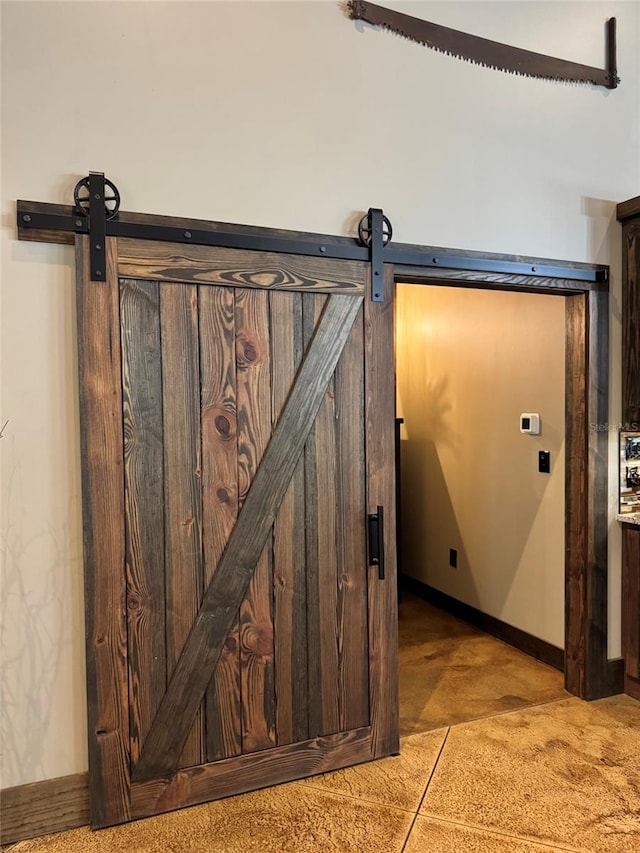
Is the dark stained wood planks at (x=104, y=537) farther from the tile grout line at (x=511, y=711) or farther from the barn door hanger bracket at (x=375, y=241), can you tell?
the tile grout line at (x=511, y=711)

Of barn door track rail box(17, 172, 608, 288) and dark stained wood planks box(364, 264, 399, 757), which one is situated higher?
barn door track rail box(17, 172, 608, 288)

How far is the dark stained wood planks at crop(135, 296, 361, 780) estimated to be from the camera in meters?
2.14

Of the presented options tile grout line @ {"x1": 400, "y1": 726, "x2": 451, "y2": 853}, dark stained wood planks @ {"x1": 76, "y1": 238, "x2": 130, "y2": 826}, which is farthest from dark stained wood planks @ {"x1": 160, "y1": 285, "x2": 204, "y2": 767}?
tile grout line @ {"x1": 400, "y1": 726, "x2": 451, "y2": 853}

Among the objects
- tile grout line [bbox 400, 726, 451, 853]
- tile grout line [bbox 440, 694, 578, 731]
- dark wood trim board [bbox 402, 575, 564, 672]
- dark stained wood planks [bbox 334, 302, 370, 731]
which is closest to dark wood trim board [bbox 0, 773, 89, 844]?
dark stained wood planks [bbox 334, 302, 370, 731]

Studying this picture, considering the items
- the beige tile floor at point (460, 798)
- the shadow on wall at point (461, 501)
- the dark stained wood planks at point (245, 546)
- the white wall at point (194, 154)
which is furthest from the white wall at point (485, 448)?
the dark stained wood planks at point (245, 546)

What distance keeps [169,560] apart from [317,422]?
739mm

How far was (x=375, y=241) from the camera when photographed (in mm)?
2361

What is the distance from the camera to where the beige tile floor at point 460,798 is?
1975mm

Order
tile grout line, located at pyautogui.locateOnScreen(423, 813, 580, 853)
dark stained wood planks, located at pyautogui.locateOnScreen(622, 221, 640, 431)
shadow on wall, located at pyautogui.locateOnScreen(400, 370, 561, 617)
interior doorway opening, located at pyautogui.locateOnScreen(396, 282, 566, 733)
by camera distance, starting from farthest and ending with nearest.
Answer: shadow on wall, located at pyautogui.locateOnScreen(400, 370, 561, 617) → interior doorway opening, located at pyautogui.locateOnScreen(396, 282, 566, 733) → dark stained wood planks, located at pyautogui.locateOnScreen(622, 221, 640, 431) → tile grout line, located at pyautogui.locateOnScreen(423, 813, 580, 853)

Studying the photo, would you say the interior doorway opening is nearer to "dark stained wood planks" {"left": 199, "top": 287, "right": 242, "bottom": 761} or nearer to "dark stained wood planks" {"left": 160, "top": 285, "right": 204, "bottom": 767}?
"dark stained wood planks" {"left": 199, "top": 287, "right": 242, "bottom": 761}

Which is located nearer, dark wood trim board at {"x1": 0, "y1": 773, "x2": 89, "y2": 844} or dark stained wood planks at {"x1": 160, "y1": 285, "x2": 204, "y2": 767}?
dark wood trim board at {"x1": 0, "y1": 773, "x2": 89, "y2": 844}

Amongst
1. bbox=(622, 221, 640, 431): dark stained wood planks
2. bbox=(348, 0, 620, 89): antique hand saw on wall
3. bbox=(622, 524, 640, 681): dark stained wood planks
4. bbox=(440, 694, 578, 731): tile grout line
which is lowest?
bbox=(440, 694, 578, 731): tile grout line

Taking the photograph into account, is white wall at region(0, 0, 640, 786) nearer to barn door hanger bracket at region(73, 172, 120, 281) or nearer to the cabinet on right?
barn door hanger bracket at region(73, 172, 120, 281)

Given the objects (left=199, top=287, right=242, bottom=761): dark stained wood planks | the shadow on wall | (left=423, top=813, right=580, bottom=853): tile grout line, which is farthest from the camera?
the shadow on wall
